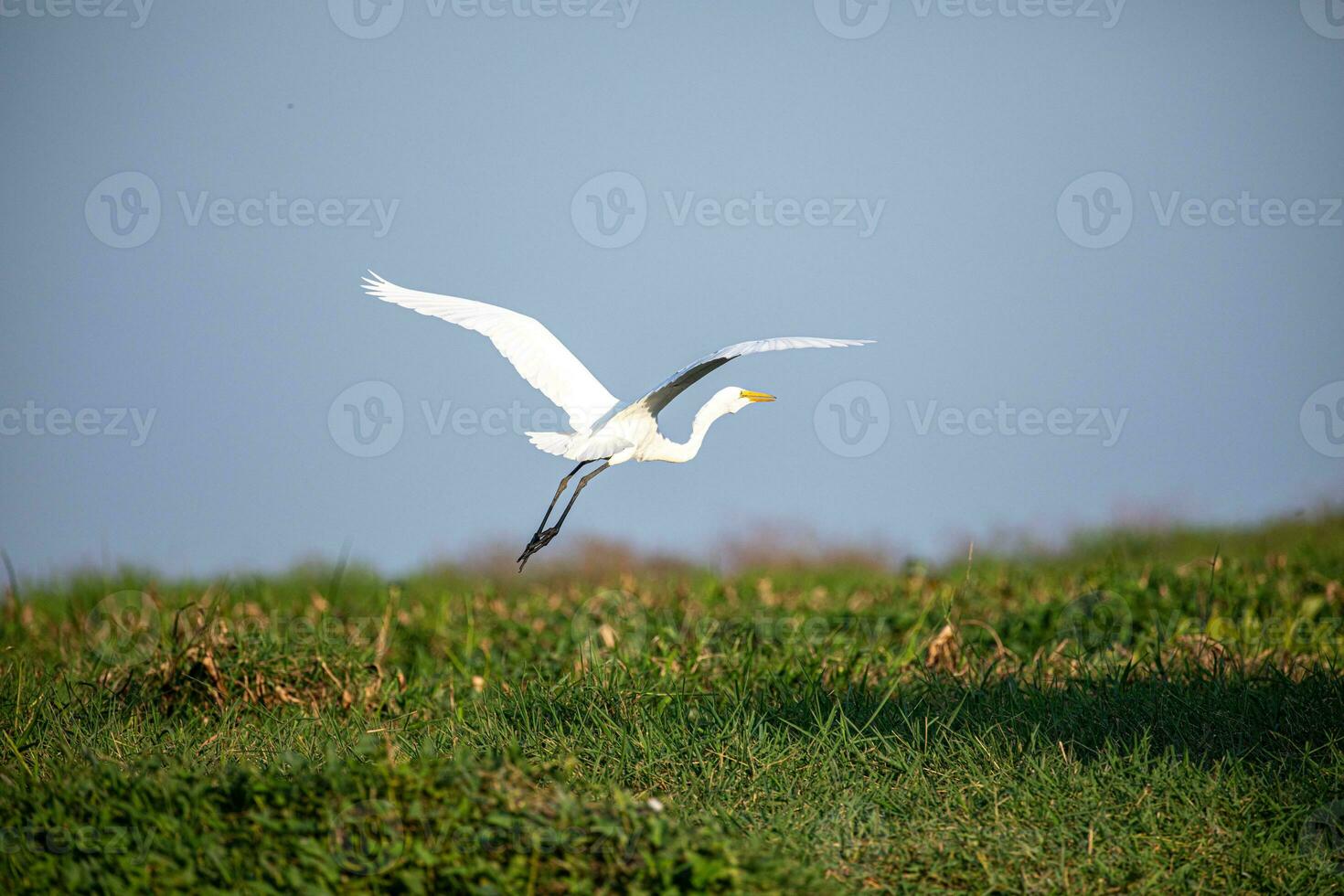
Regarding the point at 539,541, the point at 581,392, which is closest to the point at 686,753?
the point at 539,541

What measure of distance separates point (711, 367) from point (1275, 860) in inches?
107

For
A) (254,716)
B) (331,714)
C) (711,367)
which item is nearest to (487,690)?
(331,714)

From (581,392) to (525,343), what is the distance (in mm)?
404

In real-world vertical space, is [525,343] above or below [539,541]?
above

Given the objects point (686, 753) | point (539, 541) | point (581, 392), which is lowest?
point (686, 753)

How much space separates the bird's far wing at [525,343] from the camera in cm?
589

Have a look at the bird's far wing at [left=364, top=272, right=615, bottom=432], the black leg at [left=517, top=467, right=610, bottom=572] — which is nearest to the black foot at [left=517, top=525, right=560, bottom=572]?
the black leg at [left=517, top=467, right=610, bottom=572]

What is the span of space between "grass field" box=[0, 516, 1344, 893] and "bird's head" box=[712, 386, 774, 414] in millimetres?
1360

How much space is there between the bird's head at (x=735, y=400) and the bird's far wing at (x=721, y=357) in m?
0.31

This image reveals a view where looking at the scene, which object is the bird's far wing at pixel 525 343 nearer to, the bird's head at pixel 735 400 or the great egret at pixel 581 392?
the great egret at pixel 581 392

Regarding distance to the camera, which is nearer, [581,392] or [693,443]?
[693,443]

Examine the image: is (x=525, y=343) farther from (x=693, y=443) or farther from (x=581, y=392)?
(x=693, y=443)

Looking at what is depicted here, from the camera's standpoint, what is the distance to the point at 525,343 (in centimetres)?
604

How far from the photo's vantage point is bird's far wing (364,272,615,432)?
589 cm
